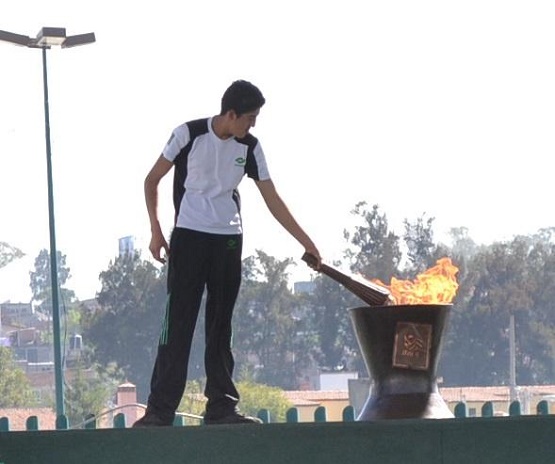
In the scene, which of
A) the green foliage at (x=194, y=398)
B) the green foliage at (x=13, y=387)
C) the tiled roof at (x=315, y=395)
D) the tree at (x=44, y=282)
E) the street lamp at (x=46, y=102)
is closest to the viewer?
the street lamp at (x=46, y=102)

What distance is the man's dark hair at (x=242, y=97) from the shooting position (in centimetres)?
758

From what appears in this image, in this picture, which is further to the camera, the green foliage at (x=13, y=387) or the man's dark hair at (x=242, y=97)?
the green foliage at (x=13, y=387)

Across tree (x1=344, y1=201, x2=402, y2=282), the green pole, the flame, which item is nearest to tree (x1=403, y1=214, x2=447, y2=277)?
tree (x1=344, y1=201, x2=402, y2=282)

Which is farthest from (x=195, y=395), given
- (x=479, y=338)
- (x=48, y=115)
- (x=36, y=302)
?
(x=36, y=302)

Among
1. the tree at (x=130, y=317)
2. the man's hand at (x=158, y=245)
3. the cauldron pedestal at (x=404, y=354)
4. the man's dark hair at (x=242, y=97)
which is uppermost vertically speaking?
the tree at (x=130, y=317)

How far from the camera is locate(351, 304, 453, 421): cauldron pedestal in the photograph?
26.9ft

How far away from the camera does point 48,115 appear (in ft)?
75.4

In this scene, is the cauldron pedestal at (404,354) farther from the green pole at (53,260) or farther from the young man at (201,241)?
the green pole at (53,260)

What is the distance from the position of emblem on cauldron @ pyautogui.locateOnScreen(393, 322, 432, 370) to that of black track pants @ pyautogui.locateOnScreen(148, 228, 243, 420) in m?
0.84

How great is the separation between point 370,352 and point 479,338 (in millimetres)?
53874

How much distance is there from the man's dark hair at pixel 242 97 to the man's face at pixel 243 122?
0.07 ft

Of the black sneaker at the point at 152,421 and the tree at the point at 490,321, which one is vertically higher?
the tree at the point at 490,321

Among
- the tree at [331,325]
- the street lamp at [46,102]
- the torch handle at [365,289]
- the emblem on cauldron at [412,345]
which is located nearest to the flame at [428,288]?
the torch handle at [365,289]

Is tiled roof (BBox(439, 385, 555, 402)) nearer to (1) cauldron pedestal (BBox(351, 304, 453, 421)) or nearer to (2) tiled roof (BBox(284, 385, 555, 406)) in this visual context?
(2) tiled roof (BBox(284, 385, 555, 406))
